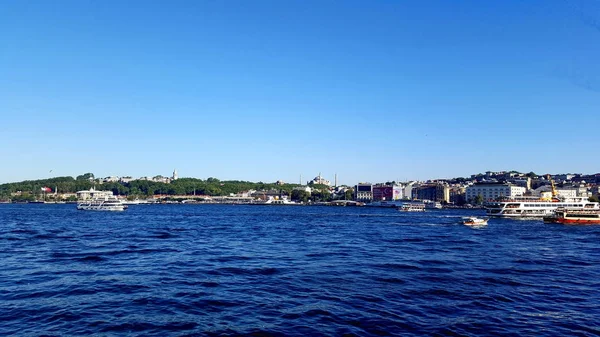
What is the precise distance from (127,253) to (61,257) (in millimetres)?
3527

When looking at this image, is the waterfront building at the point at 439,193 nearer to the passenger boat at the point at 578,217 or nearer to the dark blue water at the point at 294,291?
the passenger boat at the point at 578,217

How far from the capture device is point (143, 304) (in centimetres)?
1490

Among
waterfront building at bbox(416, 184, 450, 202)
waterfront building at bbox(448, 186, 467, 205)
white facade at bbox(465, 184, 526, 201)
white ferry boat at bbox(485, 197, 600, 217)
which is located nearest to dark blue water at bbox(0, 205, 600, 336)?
white ferry boat at bbox(485, 197, 600, 217)

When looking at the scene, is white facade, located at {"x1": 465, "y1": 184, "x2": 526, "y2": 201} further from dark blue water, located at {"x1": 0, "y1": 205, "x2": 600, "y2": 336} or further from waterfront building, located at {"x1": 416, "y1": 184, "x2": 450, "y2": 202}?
dark blue water, located at {"x1": 0, "y1": 205, "x2": 600, "y2": 336}

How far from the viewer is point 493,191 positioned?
→ 542 ft

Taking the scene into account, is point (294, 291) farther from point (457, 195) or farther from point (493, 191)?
point (457, 195)

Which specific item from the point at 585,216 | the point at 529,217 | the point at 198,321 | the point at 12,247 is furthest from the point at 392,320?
the point at 529,217

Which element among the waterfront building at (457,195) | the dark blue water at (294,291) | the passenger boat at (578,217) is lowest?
the dark blue water at (294,291)

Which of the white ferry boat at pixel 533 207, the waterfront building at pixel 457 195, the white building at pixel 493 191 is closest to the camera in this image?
the white ferry boat at pixel 533 207

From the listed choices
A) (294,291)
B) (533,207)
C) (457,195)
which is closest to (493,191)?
(457,195)

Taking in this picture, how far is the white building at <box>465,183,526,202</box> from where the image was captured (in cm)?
16162

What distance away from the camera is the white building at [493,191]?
6363 inches

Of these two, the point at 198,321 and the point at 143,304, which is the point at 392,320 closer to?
the point at 198,321

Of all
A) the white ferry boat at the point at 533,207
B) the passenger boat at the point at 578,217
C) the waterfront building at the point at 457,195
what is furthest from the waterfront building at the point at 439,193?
the passenger boat at the point at 578,217
